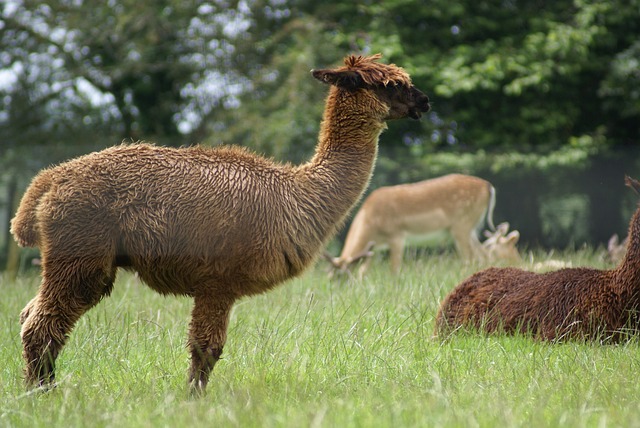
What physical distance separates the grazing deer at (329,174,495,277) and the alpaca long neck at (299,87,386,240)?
6492 millimetres

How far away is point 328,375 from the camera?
4992 mm

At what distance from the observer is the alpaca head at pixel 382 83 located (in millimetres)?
5055

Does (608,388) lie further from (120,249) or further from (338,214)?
(120,249)

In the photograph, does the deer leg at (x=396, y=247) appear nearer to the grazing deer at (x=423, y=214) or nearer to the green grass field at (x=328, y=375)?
the grazing deer at (x=423, y=214)

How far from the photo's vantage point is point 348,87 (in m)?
5.10

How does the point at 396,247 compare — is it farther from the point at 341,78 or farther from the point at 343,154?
the point at 341,78

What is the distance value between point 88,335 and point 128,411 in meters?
1.89

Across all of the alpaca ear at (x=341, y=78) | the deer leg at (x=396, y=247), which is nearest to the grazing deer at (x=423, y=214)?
the deer leg at (x=396, y=247)

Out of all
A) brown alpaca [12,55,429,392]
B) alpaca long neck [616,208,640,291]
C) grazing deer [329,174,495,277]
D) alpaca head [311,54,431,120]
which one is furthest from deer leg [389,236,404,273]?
brown alpaca [12,55,429,392]

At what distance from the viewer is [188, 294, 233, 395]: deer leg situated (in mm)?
4555

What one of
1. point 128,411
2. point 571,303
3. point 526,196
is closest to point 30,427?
point 128,411

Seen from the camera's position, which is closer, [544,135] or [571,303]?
[571,303]

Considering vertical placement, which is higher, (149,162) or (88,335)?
(149,162)

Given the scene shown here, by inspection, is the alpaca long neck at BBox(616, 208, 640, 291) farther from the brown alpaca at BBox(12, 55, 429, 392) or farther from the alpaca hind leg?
the alpaca hind leg
